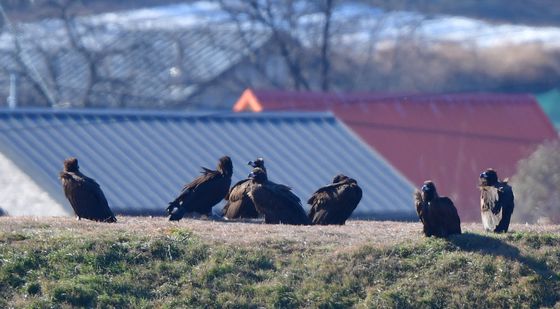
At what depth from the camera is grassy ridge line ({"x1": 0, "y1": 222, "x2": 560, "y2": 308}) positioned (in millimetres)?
13578

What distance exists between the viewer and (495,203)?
51.3 ft

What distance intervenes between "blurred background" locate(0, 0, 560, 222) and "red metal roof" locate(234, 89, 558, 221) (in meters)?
0.05

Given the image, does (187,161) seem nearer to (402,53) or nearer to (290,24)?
(290,24)

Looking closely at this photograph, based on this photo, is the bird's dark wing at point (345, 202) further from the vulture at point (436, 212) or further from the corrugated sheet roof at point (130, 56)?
the corrugated sheet roof at point (130, 56)

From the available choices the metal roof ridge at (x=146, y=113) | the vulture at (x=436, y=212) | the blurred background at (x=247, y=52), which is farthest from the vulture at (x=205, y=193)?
the blurred background at (x=247, y=52)

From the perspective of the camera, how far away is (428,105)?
36.2 metres

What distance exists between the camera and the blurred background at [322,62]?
36.0 m

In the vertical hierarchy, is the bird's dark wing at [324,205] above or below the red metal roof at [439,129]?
below

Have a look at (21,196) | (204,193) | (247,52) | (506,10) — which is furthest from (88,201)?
(506,10)

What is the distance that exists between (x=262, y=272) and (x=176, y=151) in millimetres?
14515

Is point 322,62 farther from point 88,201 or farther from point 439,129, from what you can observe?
point 88,201

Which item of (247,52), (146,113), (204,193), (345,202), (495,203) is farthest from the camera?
(247,52)

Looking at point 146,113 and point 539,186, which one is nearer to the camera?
point 539,186

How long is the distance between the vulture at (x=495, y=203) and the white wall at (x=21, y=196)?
11.9 m
